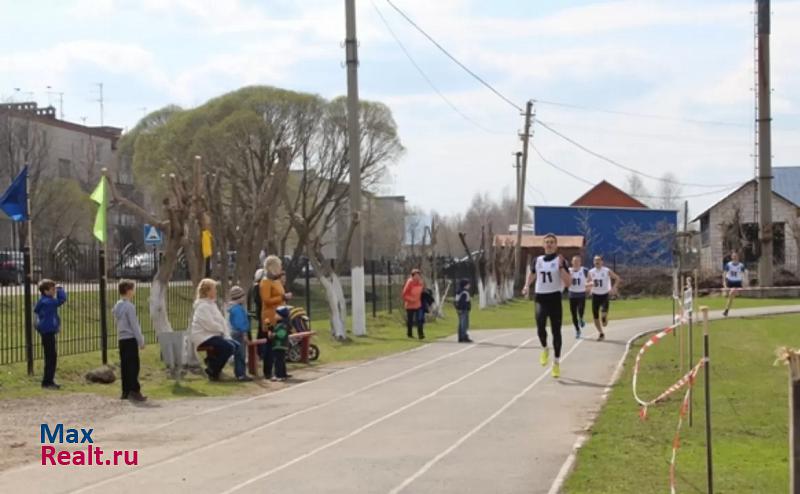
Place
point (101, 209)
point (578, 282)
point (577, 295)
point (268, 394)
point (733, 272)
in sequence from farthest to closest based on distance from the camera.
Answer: point (733, 272)
point (577, 295)
point (578, 282)
point (101, 209)
point (268, 394)

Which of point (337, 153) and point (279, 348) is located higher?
point (337, 153)

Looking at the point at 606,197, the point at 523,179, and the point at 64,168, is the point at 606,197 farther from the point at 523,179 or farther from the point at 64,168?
the point at 64,168

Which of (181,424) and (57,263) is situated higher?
(57,263)

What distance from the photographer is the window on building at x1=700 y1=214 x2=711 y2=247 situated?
70.5 meters

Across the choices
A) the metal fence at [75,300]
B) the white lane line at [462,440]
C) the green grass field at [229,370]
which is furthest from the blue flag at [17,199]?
the white lane line at [462,440]

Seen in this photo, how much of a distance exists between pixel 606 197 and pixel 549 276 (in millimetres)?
84650

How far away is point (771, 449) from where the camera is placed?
34.9 ft

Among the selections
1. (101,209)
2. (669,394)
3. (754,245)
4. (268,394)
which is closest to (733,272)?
(101,209)

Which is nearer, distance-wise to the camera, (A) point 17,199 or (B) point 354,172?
(A) point 17,199

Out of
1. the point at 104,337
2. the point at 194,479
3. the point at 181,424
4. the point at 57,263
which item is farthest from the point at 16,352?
the point at 194,479

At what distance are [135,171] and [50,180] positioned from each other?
3796mm

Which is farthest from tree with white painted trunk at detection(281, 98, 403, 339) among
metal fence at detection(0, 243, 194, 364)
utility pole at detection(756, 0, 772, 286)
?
metal fence at detection(0, 243, 194, 364)

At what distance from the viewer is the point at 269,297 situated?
63.5ft

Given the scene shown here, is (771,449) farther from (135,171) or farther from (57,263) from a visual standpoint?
(135,171)
